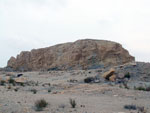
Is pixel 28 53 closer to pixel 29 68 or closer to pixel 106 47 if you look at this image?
pixel 29 68

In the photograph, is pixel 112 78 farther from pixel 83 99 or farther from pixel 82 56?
pixel 82 56

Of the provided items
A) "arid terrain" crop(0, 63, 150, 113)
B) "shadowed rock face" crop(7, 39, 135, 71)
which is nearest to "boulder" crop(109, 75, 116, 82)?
"arid terrain" crop(0, 63, 150, 113)

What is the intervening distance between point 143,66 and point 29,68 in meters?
38.4

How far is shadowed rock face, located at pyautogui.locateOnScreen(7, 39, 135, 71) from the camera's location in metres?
50.8

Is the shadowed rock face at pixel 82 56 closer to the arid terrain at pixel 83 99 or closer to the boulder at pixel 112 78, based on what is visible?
the arid terrain at pixel 83 99


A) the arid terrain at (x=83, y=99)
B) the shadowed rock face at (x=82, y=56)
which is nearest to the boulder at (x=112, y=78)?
the arid terrain at (x=83, y=99)

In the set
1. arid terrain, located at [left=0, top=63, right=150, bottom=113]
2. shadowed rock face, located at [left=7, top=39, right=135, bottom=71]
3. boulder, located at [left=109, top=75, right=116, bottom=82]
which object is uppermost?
shadowed rock face, located at [left=7, top=39, right=135, bottom=71]

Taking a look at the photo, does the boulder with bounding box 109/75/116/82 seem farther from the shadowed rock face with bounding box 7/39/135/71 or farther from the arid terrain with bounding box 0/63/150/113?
the shadowed rock face with bounding box 7/39/135/71

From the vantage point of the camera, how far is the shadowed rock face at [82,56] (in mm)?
50750

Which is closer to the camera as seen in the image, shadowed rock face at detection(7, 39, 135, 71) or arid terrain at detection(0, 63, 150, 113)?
arid terrain at detection(0, 63, 150, 113)

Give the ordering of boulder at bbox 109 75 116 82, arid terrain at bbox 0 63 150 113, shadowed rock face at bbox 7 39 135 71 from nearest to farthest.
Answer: arid terrain at bbox 0 63 150 113 → boulder at bbox 109 75 116 82 → shadowed rock face at bbox 7 39 135 71

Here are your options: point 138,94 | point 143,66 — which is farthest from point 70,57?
point 138,94

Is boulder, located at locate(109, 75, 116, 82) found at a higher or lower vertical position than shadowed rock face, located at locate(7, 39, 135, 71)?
lower

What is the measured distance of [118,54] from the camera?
50.9 meters
